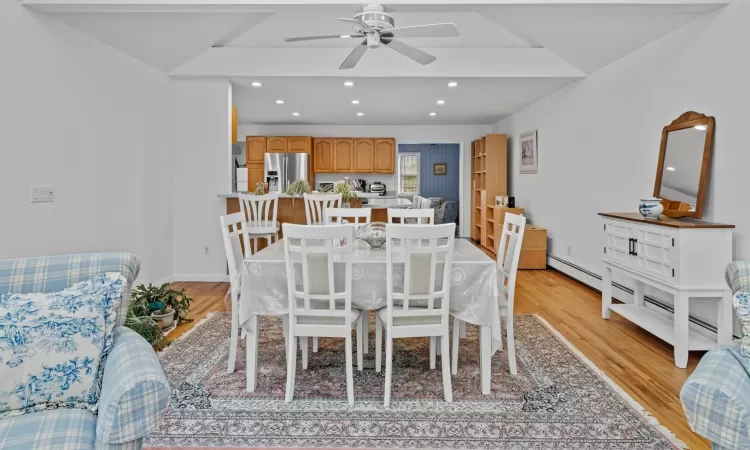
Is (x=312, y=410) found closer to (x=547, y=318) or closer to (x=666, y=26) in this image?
(x=547, y=318)

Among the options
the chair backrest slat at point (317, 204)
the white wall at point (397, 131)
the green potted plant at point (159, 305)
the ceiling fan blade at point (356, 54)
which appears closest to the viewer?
the ceiling fan blade at point (356, 54)

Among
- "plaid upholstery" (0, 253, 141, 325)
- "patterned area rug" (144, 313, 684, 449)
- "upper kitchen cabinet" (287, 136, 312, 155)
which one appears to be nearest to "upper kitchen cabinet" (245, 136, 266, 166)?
"upper kitchen cabinet" (287, 136, 312, 155)

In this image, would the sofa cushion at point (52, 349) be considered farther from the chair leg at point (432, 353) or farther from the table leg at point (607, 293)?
the table leg at point (607, 293)

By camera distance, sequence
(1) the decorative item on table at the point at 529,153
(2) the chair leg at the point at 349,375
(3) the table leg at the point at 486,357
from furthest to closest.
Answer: (1) the decorative item on table at the point at 529,153, (3) the table leg at the point at 486,357, (2) the chair leg at the point at 349,375

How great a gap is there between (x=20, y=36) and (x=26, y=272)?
2.36 m

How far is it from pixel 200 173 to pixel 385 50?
2485 millimetres

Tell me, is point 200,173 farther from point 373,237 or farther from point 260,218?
point 373,237

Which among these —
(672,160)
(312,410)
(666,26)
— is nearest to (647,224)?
(672,160)

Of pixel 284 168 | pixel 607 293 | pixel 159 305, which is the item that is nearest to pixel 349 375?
pixel 159 305

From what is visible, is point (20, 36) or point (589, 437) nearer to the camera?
point (589, 437)

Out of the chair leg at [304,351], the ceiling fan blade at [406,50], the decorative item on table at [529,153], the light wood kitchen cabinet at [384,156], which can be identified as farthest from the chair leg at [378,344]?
the light wood kitchen cabinet at [384,156]

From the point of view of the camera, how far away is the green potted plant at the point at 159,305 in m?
3.47

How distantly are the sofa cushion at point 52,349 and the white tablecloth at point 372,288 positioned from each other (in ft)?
3.31

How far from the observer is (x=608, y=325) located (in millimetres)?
3658
